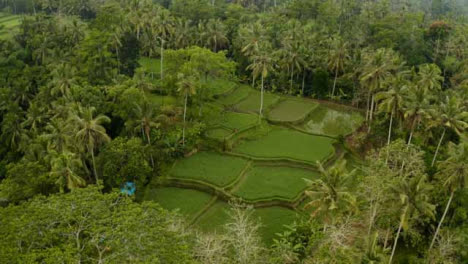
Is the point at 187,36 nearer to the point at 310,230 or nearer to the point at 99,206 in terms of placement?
the point at 310,230

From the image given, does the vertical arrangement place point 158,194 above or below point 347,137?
below

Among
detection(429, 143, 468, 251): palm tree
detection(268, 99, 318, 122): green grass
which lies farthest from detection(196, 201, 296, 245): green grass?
detection(268, 99, 318, 122): green grass

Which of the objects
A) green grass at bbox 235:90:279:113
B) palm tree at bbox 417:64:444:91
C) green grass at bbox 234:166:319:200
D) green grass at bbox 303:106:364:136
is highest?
palm tree at bbox 417:64:444:91

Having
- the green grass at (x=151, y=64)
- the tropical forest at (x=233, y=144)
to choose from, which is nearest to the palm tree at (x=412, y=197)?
the tropical forest at (x=233, y=144)

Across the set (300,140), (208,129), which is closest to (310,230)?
(300,140)

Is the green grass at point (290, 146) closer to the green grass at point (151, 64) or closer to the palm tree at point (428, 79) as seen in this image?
the palm tree at point (428, 79)

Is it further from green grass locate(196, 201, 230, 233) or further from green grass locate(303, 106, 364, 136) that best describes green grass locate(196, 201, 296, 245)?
green grass locate(303, 106, 364, 136)

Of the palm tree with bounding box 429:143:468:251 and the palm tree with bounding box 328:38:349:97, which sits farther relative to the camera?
the palm tree with bounding box 328:38:349:97
